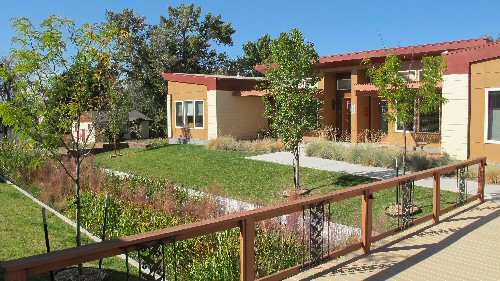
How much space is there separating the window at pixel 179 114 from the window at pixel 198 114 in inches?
51.5

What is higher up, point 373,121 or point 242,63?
point 242,63

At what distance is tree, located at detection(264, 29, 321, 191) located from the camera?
41.9 feet

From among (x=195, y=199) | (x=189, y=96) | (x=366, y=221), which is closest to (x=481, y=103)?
(x=195, y=199)

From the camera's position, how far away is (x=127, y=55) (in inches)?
1561

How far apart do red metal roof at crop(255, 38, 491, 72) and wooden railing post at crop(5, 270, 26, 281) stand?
1702cm

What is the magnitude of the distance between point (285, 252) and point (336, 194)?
1674mm

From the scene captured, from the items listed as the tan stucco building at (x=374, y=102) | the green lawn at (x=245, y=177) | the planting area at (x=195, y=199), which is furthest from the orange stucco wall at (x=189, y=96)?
the planting area at (x=195, y=199)

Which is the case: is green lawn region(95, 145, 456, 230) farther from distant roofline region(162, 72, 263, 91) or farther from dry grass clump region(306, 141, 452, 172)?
distant roofline region(162, 72, 263, 91)

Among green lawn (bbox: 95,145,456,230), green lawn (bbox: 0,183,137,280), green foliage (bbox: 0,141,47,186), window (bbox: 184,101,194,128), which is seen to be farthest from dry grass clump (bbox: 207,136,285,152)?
green lawn (bbox: 0,183,137,280)

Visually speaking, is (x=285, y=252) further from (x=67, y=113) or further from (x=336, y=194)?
(x=67, y=113)

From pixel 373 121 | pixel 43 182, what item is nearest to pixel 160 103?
pixel 373 121

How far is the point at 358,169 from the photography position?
1500 cm

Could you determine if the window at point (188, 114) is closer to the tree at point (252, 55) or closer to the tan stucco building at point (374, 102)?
the tan stucco building at point (374, 102)

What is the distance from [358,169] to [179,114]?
581 inches
